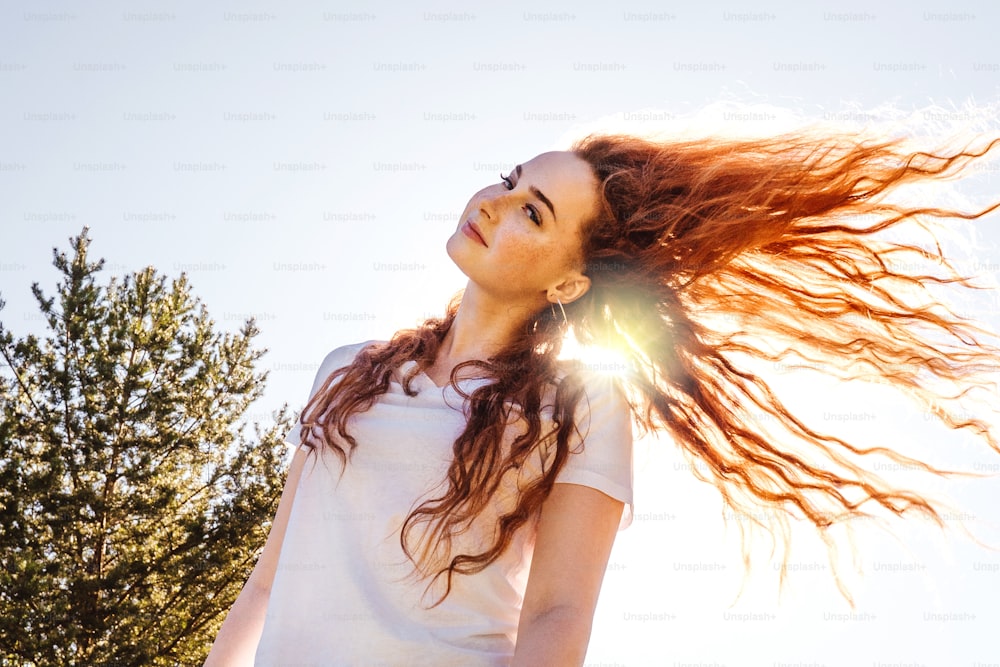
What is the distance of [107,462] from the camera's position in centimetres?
1401

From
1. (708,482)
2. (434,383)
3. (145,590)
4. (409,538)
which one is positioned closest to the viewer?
(409,538)

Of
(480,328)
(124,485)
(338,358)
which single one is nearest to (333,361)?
(338,358)

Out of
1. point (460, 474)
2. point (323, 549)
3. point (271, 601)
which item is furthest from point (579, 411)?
point (271, 601)

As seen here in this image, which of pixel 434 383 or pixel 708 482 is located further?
pixel 708 482

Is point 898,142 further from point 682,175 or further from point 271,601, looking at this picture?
point 271,601

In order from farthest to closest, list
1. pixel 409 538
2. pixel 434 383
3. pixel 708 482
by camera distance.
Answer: pixel 708 482
pixel 434 383
pixel 409 538

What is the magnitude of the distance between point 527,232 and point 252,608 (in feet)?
4.47

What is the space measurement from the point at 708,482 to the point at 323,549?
130 cm

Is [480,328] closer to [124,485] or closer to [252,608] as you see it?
[252,608]

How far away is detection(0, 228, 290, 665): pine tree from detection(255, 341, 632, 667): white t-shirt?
39.2 feet

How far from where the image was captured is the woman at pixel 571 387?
2.34 meters

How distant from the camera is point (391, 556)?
238 centimetres

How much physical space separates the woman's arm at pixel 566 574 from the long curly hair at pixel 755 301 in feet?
1.94

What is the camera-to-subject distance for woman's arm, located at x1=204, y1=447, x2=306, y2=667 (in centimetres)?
257
